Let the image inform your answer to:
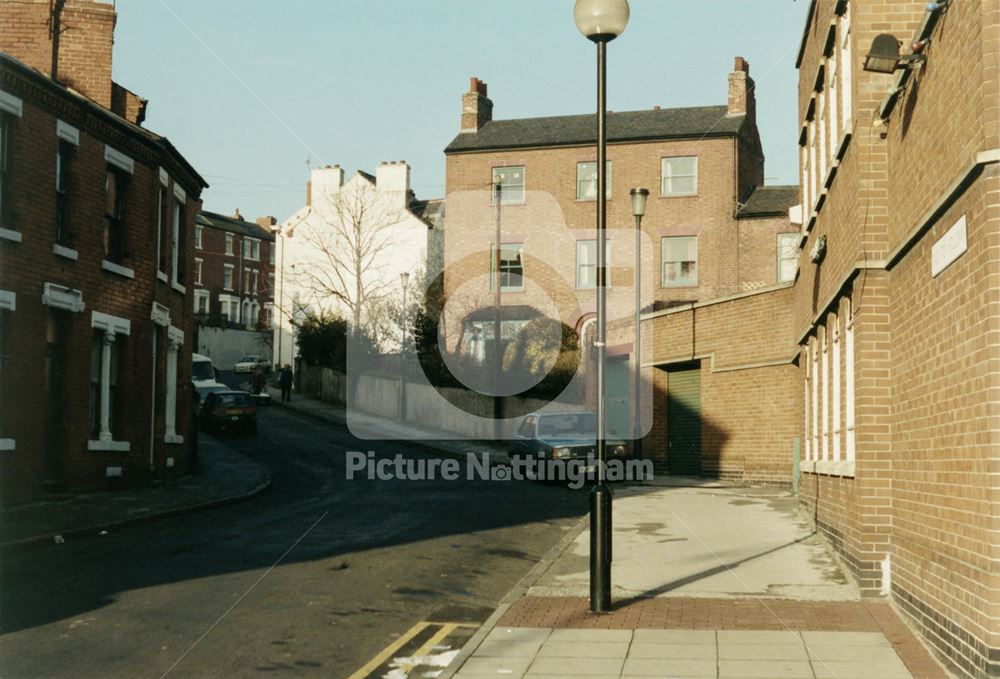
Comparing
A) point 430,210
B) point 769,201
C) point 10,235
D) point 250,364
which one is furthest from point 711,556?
point 250,364

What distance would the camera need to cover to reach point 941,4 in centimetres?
797

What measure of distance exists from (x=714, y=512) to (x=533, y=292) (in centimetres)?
2756

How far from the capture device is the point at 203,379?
47219mm

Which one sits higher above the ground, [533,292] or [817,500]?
[533,292]

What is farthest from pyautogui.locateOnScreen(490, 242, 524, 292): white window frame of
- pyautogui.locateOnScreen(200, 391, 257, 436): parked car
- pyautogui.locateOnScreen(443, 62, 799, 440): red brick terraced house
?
pyautogui.locateOnScreen(200, 391, 257, 436): parked car

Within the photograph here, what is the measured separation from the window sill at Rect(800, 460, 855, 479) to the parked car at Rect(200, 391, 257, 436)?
2721 cm

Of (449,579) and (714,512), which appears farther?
(714,512)

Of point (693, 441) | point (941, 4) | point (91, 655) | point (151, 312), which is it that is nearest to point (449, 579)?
point (91, 655)

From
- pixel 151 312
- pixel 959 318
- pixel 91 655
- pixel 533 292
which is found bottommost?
pixel 91 655

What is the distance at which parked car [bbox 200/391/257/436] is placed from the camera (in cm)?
3991

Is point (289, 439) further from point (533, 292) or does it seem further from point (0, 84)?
point (0, 84)

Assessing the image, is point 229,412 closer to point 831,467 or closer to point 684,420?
point 684,420

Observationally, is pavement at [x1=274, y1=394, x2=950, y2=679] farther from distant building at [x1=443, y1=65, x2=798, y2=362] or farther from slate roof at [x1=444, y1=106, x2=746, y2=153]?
slate roof at [x1=444, y1=106, x2=746, y2=153]

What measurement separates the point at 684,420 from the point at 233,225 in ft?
238
